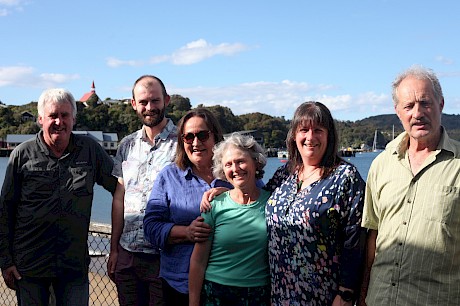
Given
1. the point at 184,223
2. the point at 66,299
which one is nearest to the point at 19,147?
the point at 66,299

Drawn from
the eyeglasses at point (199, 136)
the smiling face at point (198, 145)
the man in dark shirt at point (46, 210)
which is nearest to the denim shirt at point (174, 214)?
the smiling face at point (198, 145)

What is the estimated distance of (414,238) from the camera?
2557 millimetres

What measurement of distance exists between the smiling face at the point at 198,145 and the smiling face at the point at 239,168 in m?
0.27

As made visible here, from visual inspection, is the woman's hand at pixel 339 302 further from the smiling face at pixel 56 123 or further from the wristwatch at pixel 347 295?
the smiling face at pixel 56 123

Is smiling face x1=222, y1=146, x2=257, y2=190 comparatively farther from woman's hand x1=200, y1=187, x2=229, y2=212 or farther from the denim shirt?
the denim shirt

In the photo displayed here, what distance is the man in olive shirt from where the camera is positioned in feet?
8.19

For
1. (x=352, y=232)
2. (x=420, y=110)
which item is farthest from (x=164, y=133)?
(x=420, y=110)

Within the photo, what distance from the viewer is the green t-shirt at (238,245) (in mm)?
3035

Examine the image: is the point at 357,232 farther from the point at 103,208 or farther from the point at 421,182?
the point at 103,208

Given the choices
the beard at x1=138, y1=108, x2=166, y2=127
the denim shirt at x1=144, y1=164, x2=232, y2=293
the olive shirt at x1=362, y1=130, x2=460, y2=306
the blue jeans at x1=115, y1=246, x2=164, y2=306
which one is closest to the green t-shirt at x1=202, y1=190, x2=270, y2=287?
the denim shirt at x1=144, y1=164, x2=232, y2=293

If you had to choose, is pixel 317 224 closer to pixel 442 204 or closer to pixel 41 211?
pixel 442 204

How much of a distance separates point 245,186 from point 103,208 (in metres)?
25.5

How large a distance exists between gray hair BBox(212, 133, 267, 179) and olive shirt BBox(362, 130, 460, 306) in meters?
0.73

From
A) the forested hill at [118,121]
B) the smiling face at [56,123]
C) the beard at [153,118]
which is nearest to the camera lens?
the smiling face at [56,123]
